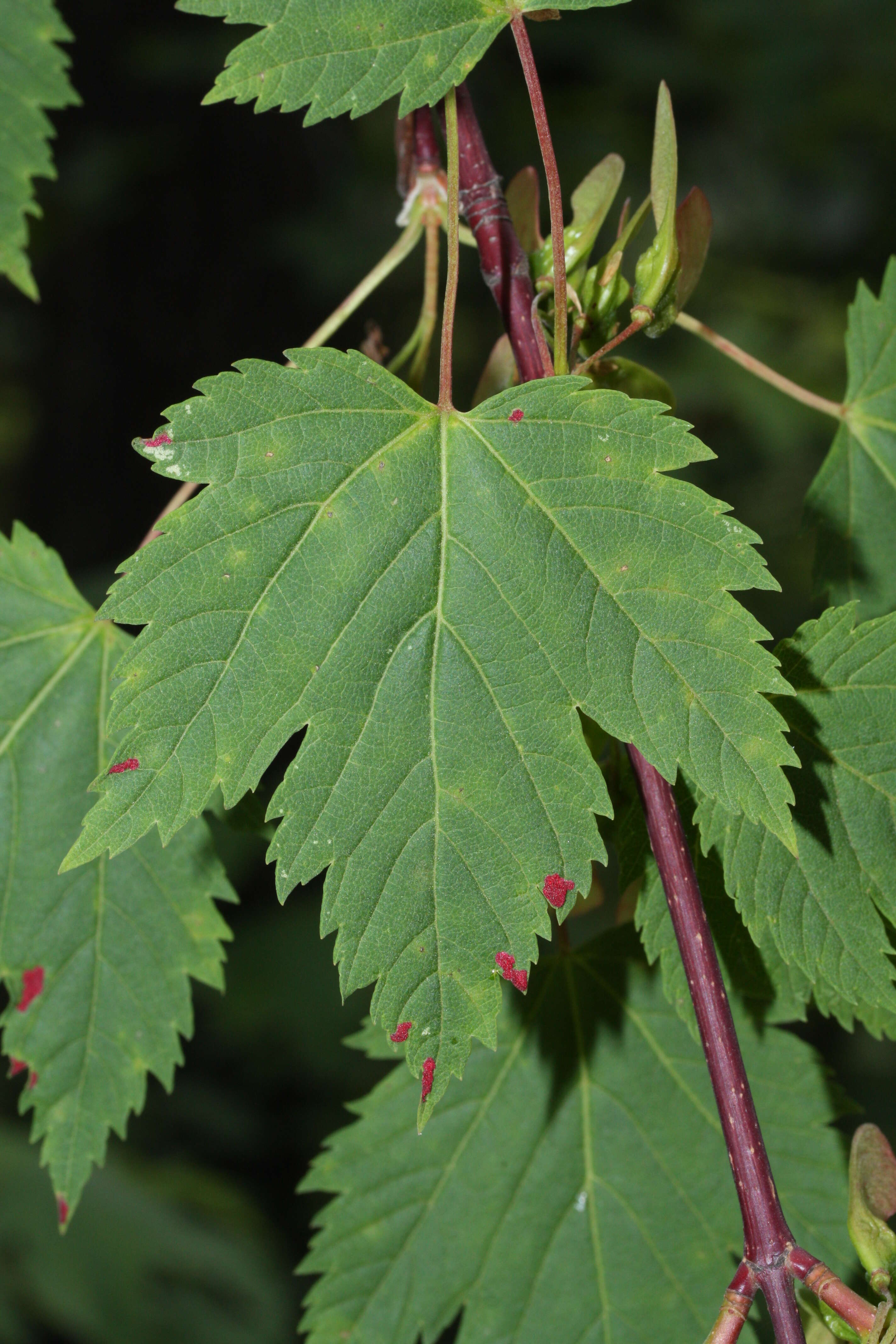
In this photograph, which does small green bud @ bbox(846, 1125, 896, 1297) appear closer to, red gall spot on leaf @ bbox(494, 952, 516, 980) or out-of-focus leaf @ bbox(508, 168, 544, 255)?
red gall spot on leaf @ bbox(494, 952, 516, 980)

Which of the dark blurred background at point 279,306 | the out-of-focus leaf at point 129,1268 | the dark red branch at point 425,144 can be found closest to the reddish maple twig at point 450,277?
the dark red branch at point 425,144

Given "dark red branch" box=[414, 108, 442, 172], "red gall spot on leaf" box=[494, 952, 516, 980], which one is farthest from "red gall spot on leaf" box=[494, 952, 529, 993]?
"dark red branch" box=[414, 108, 442, 172]

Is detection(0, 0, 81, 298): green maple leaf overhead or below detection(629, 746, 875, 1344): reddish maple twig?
overhead

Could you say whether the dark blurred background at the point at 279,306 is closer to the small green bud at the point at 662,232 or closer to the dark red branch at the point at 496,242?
the dark red branch at the point at 496,242

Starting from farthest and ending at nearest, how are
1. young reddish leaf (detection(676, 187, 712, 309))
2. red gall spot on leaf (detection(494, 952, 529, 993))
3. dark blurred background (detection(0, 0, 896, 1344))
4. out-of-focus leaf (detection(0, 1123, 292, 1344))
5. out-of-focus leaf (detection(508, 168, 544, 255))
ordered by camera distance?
dark blurred background (detection(0, 0, 896, 1344)) < out-of-focus leaf (detection(0, 1123, 292, 1344)) < out-of-focus leaf (detection(508, 168, 544, 255)) < young reddish leaf (detection(676, 187, 712, 309)) < red gall spot on leaf (detection(494, 952, 529, 993))

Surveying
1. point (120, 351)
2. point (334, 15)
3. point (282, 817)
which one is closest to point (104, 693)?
point (282, 817)
